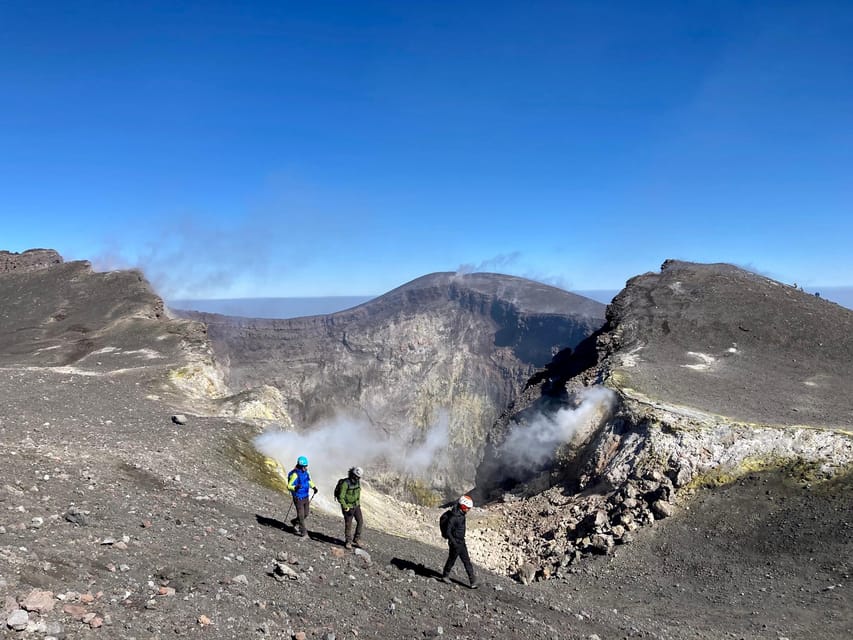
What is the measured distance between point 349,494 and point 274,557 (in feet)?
6.64

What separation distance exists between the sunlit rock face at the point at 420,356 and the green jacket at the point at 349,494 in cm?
6632

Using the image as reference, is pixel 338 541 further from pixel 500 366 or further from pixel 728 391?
pixel 500 366

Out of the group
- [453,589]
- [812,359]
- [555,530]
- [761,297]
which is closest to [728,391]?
[812,359]

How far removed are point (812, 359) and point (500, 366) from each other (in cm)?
6118

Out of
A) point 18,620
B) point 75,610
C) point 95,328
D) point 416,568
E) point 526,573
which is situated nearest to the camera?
point 18,620

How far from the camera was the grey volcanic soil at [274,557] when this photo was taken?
8.45 meters

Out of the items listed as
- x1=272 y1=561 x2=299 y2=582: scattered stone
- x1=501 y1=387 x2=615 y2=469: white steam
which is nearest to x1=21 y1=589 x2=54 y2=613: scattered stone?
x1=272 y1=561 x2=299 y2=582: scattered stone

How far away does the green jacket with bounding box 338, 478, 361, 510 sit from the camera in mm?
12359

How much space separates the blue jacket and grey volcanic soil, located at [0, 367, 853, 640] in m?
0.97

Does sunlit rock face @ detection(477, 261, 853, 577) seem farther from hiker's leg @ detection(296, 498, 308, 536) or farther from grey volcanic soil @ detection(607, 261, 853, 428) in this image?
hiker's leg @ detection(296, 498, 308, 536)

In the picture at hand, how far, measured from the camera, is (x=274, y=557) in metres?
11.0

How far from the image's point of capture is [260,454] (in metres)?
20.3

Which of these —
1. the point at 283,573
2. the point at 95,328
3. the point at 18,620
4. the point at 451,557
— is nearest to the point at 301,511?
the point at 283,573

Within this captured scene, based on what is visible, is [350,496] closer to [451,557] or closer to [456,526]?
[456,526]
